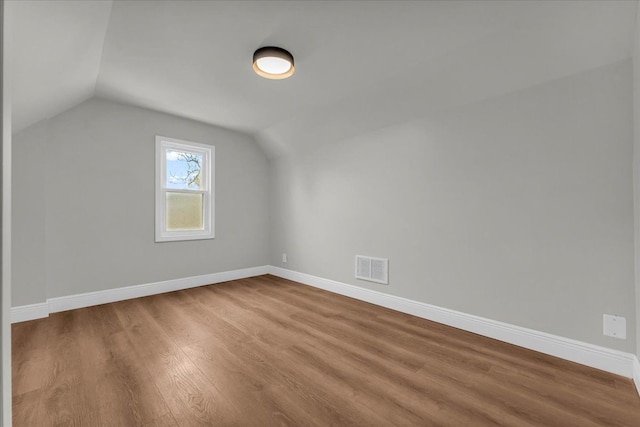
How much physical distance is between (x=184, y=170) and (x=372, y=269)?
297cm

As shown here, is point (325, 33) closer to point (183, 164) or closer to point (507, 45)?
point (507, 45)

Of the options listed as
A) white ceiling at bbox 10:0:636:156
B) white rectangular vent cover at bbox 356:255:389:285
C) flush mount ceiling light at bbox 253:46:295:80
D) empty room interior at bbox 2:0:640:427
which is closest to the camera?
empty room interior at bbox 2:0:640:427

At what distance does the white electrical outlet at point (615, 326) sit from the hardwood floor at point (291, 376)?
0.27 m

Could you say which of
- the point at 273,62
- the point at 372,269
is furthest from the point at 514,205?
the point at 273,62

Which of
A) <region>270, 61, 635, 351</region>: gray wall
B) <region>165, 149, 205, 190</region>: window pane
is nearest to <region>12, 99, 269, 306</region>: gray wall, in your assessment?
<region>165, 149, 205, 190</region>: window pane

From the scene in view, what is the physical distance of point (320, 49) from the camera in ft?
7.48

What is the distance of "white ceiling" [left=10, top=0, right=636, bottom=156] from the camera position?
5.86 feet

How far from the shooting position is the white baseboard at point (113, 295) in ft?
9.21

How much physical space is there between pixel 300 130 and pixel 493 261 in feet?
9.10

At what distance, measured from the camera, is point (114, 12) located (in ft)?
6.26

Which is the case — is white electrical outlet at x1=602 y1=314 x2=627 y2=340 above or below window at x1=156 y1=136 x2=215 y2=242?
below

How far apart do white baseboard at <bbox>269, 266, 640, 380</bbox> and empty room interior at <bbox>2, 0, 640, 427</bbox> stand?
15mm

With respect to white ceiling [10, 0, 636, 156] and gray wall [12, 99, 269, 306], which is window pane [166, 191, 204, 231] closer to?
gray wall [12, 99, 269, 306]

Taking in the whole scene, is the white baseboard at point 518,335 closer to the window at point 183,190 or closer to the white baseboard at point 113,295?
the white baseboard at point 113,295
